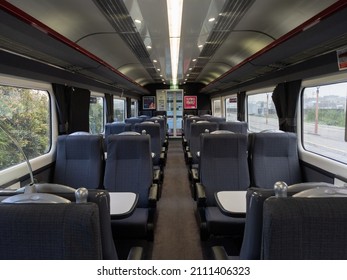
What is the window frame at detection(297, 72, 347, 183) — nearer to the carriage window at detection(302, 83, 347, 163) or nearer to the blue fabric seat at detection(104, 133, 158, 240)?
the carriage window at detection(302, 83, 347, 163)

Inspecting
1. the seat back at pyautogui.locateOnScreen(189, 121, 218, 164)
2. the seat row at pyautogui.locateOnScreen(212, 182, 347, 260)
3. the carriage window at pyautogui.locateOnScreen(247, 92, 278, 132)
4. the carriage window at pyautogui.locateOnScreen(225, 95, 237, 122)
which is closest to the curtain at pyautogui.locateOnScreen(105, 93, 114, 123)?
the seat back at pyautogui.locateOnScreen(189, 121, 218, 164)

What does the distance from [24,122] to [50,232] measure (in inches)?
120

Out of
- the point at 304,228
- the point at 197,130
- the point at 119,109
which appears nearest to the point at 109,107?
the point at 119,109

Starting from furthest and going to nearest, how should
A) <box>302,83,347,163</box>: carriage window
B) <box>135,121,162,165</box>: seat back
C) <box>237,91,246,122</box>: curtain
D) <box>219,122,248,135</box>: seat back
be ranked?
<box>237,91,246,122</box>: curtain → <box>219,122,248,135</box>: seat back → <box>135,121,162,165</box>: seat back → <box>302,83,347,163</box>: carriage window

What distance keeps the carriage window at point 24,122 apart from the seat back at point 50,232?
7.08 feet

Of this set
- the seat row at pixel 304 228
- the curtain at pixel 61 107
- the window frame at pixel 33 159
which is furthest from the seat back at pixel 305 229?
the curtain at pixel 61 107

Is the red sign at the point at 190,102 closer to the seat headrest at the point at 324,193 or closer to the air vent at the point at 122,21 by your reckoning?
the air vent at the point at 122,21

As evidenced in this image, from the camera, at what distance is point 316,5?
279 centimetres

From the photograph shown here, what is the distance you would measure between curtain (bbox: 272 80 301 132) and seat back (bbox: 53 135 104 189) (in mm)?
2607

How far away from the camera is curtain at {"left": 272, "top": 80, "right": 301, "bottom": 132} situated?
155 inches

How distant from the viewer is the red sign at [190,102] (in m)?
14.1

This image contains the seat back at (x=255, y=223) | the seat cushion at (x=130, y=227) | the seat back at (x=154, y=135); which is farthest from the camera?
the seat back at (x=154, y=135)

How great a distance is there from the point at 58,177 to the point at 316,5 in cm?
325
